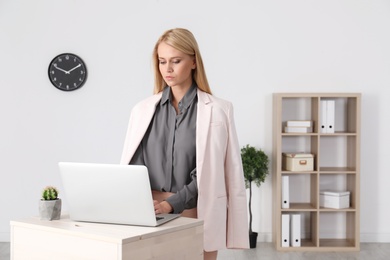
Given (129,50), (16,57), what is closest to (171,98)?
(129,50)

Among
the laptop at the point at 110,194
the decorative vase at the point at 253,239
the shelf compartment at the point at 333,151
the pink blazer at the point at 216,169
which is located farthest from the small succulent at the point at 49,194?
the shelf compartment at the point at 333,151

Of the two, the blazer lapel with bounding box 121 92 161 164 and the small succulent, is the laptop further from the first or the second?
the blazer lapel with bounding box 121 92 161 164

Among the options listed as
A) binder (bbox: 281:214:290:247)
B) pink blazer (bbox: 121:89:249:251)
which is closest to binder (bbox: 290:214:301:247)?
binder (bbox: 281:214:290:247)

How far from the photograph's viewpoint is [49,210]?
2238 mm

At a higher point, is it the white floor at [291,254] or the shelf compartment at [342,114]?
the shelf compartment at [342,114]

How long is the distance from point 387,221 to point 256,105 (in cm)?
186

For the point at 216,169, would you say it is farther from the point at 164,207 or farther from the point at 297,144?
the point at 297,144

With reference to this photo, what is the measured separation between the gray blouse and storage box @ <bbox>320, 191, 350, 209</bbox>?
365cm

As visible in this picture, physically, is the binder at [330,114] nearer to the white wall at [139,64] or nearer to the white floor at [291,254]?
the white wall at [139,64]

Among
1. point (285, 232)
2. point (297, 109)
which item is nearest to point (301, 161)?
point (297, 109)

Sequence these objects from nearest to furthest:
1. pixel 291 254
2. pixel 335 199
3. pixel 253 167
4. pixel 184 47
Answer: pixel 184 47, pixel 291 254, pixel 253 167, pixel 335 199

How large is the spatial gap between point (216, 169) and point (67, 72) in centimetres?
396

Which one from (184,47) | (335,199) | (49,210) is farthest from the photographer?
(335,199)

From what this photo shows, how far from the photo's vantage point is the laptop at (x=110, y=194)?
2076mm
